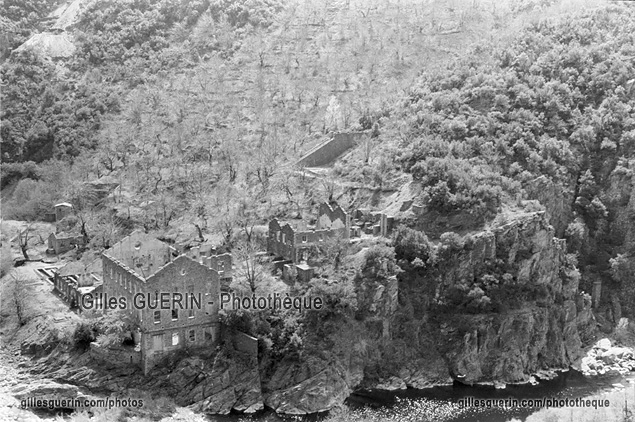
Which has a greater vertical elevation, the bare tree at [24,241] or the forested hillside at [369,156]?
the forested hillside at [369,156]

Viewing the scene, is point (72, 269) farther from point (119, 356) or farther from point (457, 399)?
point (457, 399)

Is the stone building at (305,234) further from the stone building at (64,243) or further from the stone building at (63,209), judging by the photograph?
the stone building at (63,209)

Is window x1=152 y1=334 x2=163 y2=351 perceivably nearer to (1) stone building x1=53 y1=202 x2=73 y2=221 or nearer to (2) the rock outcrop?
(2) the rock outcrop

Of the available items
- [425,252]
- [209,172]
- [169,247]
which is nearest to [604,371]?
[425,252]

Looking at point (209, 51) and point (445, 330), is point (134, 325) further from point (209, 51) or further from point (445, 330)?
point (209, 51)

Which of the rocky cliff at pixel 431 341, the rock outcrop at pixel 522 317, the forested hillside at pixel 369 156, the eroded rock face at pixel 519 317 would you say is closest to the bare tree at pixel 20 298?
the rocky cliff at pixel 431 341
